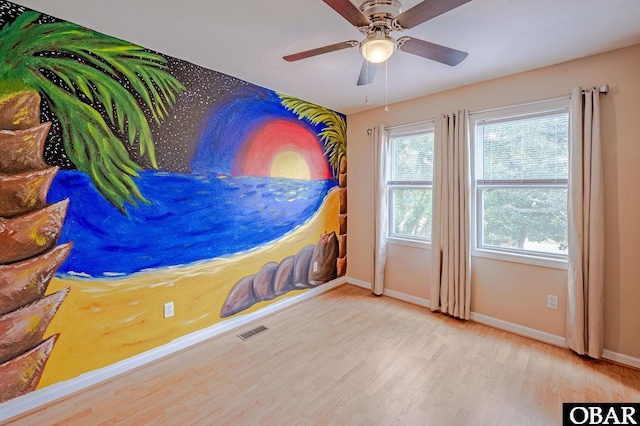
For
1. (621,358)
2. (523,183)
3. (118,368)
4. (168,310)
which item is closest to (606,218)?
(523,183)

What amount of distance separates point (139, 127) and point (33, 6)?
84 cm

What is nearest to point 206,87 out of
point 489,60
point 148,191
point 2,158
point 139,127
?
point 139,127

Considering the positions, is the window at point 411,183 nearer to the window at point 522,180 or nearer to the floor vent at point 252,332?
the window at point 522,180

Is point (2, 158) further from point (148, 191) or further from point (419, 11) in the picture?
point (419, 11)

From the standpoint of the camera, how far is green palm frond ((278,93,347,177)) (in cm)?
340

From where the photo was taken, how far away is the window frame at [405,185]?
3371 mm

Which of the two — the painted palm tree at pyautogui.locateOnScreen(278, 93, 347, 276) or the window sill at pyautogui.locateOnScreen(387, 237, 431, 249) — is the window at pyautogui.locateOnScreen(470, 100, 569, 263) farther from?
the painted palm tree at pyautogui.locateOnScreen(278, 93, 347, 276)

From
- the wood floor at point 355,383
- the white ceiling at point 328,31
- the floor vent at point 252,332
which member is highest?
the white ceiling at point 328,31

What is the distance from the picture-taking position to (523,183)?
2.72 metres

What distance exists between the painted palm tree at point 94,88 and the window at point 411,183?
8.59ft

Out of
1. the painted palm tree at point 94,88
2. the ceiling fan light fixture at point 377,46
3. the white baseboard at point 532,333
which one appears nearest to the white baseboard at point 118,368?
the painted palm tree at point 94,88

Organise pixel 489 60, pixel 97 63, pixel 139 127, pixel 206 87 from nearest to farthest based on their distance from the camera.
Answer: pixel 97 63, pixel 139 127, pixel 489 60, pixel 206 87

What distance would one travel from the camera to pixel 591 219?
2305 mm

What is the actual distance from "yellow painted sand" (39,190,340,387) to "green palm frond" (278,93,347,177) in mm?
1714
